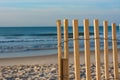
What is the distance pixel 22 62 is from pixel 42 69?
11.5ft

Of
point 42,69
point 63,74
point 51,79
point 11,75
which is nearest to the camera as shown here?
point 63,74

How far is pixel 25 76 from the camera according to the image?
14.9 metres

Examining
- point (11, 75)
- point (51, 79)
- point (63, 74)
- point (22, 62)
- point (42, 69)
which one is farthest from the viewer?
point (22, 62)

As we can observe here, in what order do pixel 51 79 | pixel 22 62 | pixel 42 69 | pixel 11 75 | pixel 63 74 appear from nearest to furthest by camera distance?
pixel 63 74 → pixel 51 79 → pixel 11 75 → pixel 42 69 → pixel 22 62

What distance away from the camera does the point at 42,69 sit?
1694 centimetres

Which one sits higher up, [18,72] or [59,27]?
[59,27]

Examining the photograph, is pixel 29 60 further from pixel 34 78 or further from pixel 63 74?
pixel 63 74

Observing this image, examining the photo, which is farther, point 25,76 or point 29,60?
point 29,60

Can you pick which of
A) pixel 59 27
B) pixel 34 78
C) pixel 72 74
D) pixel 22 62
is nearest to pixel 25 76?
pixel 34 78

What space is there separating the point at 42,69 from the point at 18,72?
1273mm

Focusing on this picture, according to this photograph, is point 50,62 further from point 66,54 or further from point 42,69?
point 66,54

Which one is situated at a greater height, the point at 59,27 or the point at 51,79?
the point at 59,27

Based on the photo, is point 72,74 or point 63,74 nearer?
point 63,74

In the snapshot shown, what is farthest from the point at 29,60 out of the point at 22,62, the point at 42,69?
the point at 42,69
